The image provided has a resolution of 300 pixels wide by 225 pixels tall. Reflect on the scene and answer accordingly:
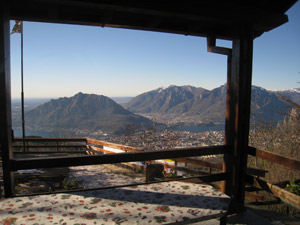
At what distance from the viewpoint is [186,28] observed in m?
2.34

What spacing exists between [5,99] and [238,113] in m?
1.97

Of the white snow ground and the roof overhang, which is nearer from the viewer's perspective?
the roof overhang

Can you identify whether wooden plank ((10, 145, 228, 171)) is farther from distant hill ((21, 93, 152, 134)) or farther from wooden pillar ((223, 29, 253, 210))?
distant hill ((21, 93, 152, 134))

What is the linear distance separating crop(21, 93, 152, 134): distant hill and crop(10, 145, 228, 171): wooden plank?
29.8 metres

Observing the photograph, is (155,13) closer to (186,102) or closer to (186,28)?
(186,28)

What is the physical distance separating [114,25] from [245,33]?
122 centimetres

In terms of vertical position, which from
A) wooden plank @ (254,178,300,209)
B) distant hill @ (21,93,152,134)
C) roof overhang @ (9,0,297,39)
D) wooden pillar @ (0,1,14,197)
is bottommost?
distant hill @ (21,93,152,134)

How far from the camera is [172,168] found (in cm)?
437

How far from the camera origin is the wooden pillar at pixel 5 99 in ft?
5.41

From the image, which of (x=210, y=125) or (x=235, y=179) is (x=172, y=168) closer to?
(x=235, y=179)

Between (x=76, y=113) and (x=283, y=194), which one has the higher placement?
(x=283, y=194)

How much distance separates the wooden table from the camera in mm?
1439

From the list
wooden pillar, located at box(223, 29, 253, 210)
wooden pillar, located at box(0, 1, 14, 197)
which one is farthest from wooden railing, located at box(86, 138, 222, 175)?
wooden pillar, located at box(0, 1, 14, 197)

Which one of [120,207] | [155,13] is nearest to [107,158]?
[120,207]
